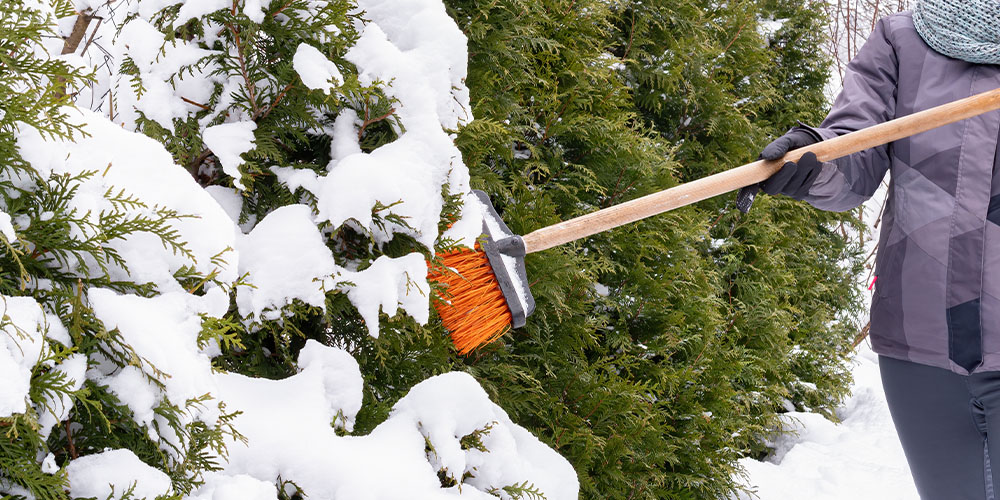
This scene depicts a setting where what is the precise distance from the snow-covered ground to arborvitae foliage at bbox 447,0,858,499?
8.5 inches

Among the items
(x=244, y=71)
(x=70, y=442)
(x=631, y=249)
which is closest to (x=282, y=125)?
(x=244, y=71)

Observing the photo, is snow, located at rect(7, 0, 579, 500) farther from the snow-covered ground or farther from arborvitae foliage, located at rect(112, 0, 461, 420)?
the snow-covered ground

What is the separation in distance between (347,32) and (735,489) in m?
2.81

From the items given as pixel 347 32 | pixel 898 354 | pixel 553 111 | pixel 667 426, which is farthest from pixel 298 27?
pixel 667 426

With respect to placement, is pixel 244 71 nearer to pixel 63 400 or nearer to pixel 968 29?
pixel 63 400

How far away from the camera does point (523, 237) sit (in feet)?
7.38

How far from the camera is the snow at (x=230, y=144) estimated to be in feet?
5.42

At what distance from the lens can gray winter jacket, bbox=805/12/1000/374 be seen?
2.12 metres

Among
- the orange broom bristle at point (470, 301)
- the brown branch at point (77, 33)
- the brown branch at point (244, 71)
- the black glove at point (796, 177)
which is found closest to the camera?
the brown branch at point (244, 71)

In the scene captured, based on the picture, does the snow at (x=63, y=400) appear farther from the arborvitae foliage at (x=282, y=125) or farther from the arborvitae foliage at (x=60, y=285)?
the arborvitae foliage at (x=282, y=125)

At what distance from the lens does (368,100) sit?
69.9 inches

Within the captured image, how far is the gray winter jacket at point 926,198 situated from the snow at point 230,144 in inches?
67.7

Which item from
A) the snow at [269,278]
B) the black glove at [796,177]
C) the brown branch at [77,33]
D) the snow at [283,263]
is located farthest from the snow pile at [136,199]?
the brown branch at [77,33]

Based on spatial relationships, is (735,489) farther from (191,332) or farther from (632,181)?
(191,332)
